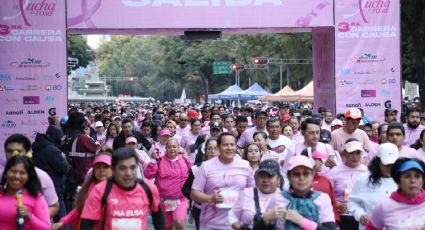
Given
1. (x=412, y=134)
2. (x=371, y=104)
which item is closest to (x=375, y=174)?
(x=412, y=134)

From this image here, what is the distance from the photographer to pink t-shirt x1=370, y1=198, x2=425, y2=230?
629 centimetres

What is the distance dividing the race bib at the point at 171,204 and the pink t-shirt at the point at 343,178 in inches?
120

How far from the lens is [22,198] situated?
673 cm

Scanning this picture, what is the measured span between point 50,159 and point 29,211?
370 cm

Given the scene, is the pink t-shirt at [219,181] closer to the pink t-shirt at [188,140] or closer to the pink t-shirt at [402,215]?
the pink t-shirt at [402,215]

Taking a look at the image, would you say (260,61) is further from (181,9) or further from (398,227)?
(398,227)

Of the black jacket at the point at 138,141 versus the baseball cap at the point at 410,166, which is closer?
the baseball cap at the point at 410,166

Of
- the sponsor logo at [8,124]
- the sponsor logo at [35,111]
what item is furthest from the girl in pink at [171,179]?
the sponsor logo at [8,124]

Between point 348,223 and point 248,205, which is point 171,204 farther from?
point 248,205

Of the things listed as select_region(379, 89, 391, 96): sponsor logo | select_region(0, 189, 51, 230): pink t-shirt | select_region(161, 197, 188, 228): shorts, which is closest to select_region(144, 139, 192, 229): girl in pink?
select_region(161, 197, 188, 228): shorts

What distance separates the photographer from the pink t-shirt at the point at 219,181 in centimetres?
832

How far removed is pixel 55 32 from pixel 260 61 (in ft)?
120

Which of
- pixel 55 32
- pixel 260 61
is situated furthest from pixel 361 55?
pixel 260 61

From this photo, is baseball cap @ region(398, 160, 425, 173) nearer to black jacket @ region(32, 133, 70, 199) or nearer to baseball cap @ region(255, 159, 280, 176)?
baseball cap @ region(255, 159, 280, 176)
